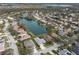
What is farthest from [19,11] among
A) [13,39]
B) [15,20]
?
[13,39]

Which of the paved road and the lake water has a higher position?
the lake water

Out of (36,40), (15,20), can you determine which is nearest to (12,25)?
(15,20)

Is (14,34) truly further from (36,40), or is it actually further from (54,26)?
(54,26)

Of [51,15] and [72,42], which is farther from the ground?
[51,15]

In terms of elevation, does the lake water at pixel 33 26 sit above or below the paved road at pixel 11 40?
above
